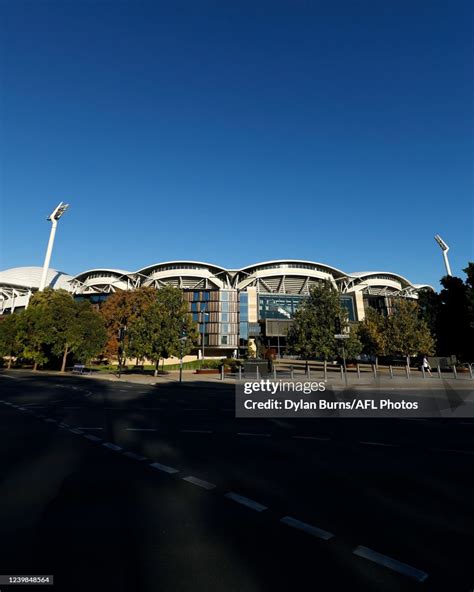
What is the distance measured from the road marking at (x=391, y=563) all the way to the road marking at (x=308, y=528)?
39cm

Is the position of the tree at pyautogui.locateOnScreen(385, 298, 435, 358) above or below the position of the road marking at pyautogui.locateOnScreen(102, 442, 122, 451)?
above

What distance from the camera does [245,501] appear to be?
16.4 feet

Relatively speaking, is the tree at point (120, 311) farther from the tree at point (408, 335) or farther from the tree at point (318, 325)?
the tree at point (408, 335)

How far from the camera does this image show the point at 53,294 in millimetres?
50969

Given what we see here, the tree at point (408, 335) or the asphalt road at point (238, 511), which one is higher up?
the tree at point (408, 335)

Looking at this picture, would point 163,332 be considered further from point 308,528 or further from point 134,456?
point 308,528

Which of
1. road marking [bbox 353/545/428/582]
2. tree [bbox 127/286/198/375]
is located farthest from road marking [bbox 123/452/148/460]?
tree [bbox 127/286/198/375]

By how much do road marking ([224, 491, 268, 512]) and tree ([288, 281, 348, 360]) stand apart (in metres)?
29.5

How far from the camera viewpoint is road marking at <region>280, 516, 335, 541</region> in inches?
156

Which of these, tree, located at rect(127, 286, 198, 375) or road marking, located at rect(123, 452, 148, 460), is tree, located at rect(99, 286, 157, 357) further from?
road marking, located at rect(123, 452, 148, 460)

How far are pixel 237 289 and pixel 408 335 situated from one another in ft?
163

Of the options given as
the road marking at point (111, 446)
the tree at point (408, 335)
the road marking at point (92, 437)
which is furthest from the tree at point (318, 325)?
the road marking at point (111, 446)

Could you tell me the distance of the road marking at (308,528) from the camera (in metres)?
3.96

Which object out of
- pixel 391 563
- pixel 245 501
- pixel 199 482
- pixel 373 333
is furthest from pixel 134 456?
pixel 373 333
